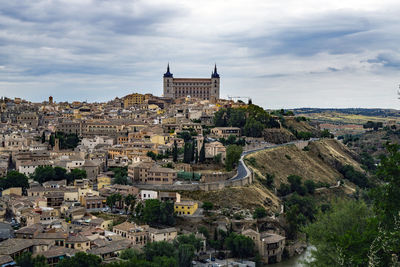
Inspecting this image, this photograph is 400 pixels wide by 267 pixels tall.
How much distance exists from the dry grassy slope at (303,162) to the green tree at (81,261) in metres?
28.0

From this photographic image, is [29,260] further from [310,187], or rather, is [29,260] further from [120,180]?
[310,187]

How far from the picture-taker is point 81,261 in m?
24.1

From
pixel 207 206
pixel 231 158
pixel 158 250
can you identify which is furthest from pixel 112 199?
pixel 231 158

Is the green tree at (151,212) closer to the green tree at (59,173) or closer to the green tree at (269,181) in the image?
the green tree at (59,173)

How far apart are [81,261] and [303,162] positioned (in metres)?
40.5

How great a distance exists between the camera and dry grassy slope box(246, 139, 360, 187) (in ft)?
178

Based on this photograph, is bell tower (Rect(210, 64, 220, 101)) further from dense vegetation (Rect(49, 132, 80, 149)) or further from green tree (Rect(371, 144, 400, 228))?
green tree (Rect(371, 144, 400, 228))

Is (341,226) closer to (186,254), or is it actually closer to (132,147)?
(186,254)

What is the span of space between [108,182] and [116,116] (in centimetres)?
3800

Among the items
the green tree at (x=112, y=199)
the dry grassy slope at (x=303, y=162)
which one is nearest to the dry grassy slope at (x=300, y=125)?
the dry grassy slope at (x=303, y=162)

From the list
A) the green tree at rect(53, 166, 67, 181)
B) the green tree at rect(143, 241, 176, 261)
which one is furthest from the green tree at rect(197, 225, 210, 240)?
the green tree at rect(53, 166, 67, 181)

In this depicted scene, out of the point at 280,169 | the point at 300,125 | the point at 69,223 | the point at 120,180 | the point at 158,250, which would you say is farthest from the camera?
the point at 300,125

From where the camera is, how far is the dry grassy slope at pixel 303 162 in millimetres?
54219

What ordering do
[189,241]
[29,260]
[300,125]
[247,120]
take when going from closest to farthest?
[29,260] → [189,241] → [247,120] → [300,125]
